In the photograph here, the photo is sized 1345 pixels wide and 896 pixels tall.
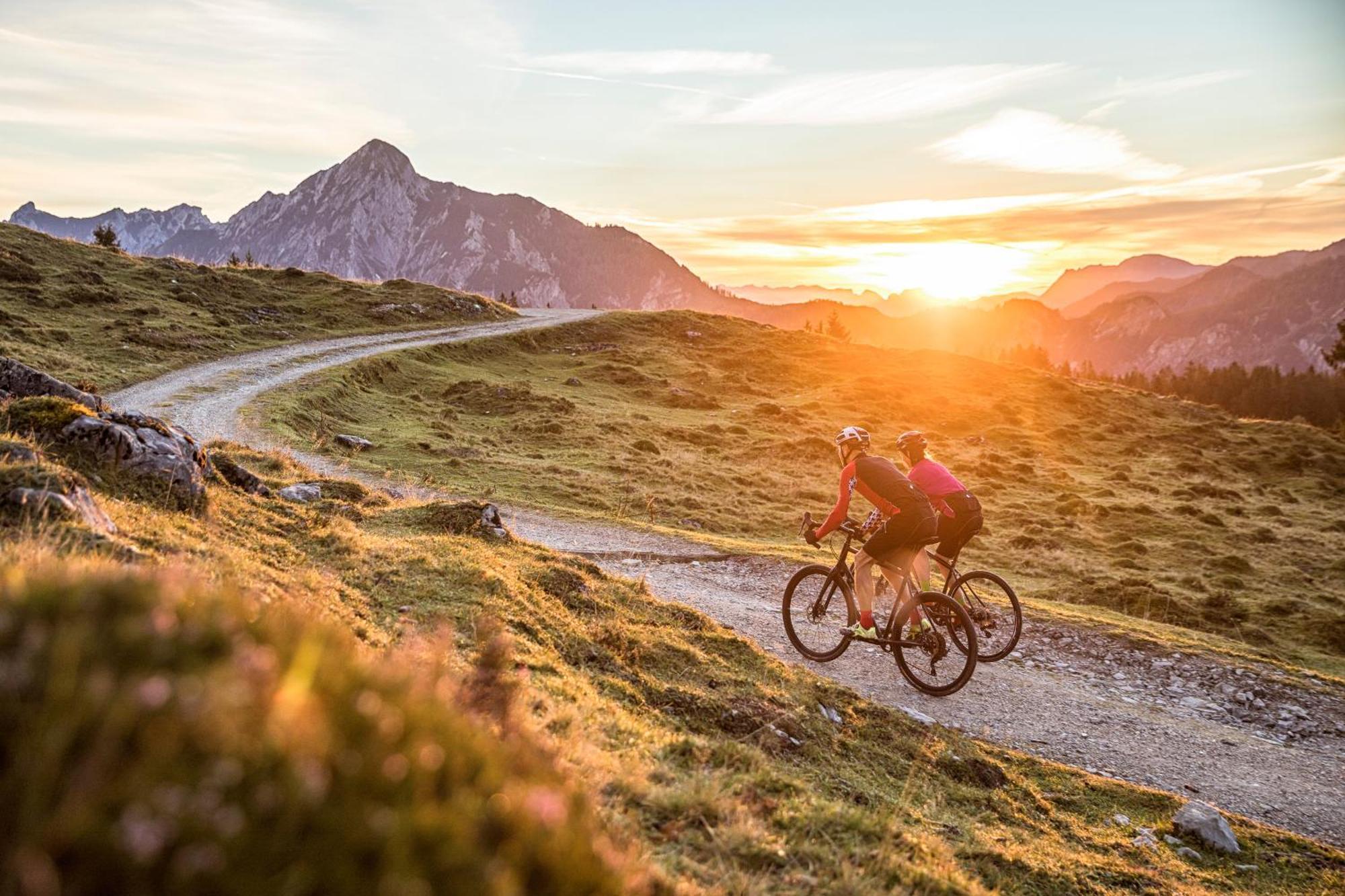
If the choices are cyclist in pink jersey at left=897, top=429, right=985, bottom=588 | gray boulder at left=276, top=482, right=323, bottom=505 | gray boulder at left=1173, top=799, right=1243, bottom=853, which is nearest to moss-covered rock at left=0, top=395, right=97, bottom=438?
gray boulder at left=276, top=482, right=323, bottom=505

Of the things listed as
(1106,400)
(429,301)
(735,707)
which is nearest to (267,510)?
(735,707)

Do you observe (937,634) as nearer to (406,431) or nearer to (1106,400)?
(406,431)

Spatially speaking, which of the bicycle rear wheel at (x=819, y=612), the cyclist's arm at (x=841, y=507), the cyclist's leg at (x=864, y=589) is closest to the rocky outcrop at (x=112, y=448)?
the cyclist's arm at (x=841, y=507)

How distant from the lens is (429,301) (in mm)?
65562

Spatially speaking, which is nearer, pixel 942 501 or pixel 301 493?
pixel 942 501

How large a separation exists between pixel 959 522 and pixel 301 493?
1148 centimetres

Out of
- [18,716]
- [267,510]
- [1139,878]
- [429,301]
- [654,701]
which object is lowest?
[1139,878]

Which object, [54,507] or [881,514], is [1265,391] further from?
[54,507]

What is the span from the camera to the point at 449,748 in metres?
2.24

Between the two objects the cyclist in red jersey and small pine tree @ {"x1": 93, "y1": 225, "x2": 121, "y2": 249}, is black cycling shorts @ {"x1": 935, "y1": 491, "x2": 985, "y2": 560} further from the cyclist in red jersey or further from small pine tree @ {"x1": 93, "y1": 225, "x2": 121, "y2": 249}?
small pine tree @ {"x1": 93, "y1": 225, "x2": 121, "y2": 249}

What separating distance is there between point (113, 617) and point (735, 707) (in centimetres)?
691

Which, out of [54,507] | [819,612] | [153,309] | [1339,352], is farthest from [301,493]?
[1339,352]

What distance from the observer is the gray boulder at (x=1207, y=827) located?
8148mm

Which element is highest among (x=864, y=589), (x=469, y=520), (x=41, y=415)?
(x=41, y=415)
